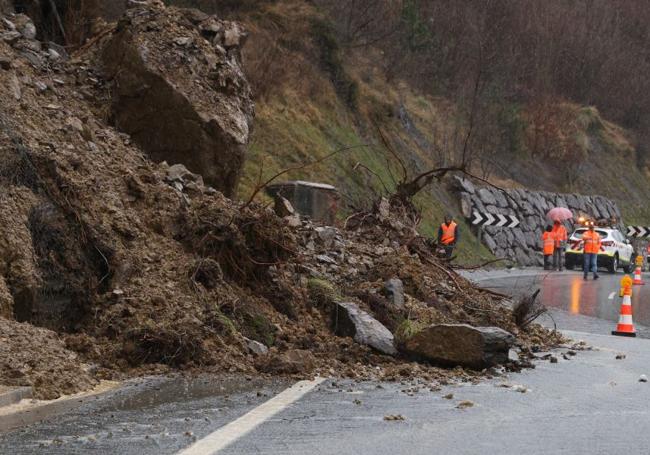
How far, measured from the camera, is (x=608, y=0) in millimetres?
85875

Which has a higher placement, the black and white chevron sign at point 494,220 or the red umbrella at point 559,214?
the black and white chevron sign at point 494,220

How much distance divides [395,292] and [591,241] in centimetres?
2115

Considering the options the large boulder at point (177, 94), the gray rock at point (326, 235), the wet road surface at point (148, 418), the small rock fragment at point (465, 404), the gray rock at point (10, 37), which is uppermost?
the gray rock at point (10, 37)

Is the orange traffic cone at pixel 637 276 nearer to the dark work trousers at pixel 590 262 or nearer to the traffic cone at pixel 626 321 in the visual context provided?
the dark work trousers at pixel 590 262

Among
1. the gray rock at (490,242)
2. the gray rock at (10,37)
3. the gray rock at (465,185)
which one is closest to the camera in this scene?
the gray rock at (10,37)

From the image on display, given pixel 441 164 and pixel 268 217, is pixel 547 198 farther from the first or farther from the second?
pixel 268 217

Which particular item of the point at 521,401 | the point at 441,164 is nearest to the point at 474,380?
the point at 521,401

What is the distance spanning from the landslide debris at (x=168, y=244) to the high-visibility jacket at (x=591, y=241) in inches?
649

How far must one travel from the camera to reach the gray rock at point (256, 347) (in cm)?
1077

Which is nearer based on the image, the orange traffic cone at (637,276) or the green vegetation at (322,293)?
the green vegetation at (322,293)

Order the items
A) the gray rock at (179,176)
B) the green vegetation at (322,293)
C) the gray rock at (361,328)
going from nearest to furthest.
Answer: the gray rock at (361,328) → the green vegetation at (322,293) → the gray rock at (179,176)

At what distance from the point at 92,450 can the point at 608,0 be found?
3309 inches

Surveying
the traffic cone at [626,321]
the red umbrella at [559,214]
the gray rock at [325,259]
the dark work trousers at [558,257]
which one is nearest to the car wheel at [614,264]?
the dark work trousers at [558,257]

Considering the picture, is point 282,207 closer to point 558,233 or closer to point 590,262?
point 590,262
